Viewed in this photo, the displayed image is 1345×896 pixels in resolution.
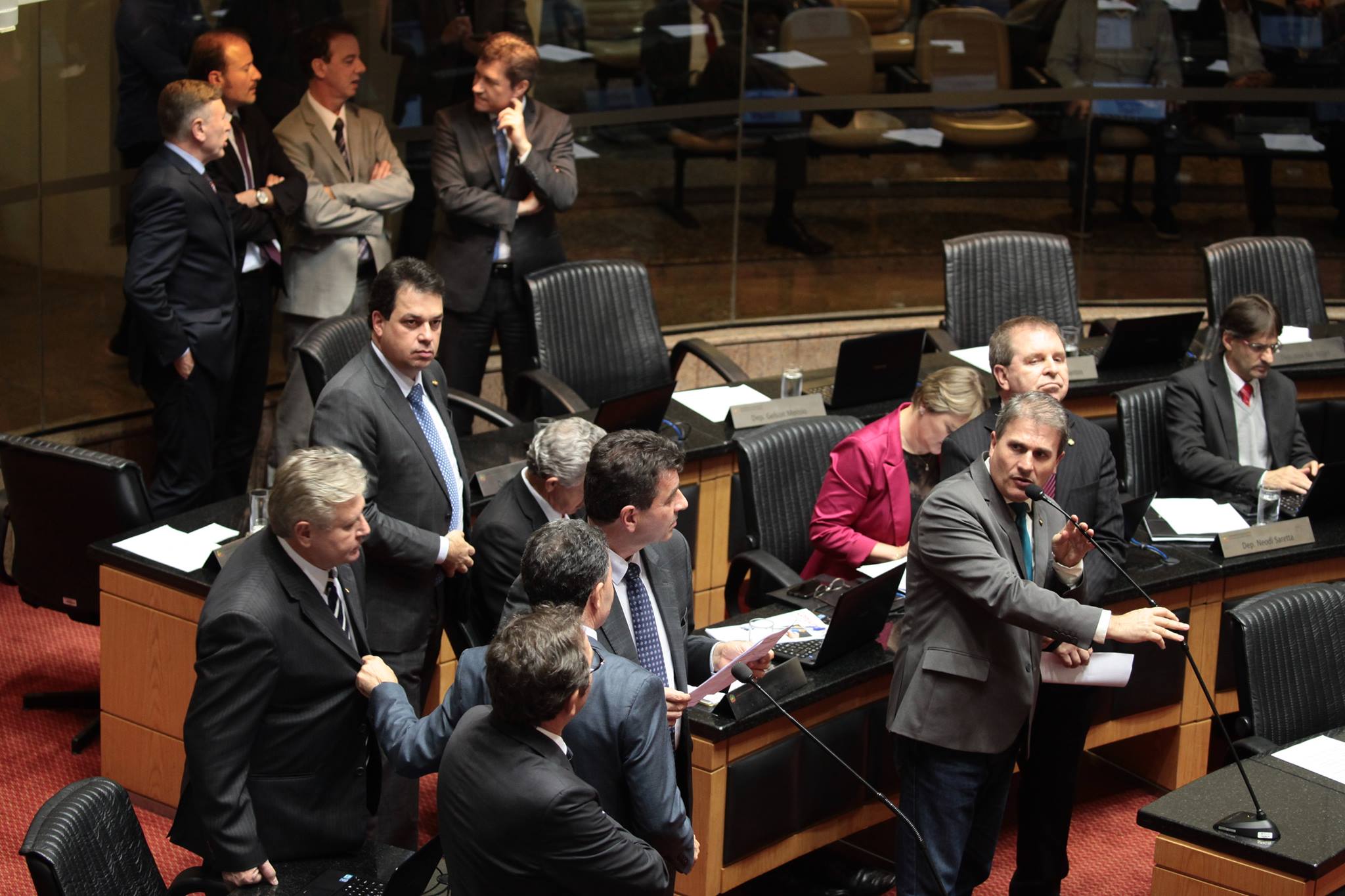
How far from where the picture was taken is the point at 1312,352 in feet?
20.2

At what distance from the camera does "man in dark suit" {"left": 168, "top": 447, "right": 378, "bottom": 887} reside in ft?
9.89

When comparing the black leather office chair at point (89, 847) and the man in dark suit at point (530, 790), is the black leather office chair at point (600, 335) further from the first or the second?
the man in dark suit at point (530, 790)

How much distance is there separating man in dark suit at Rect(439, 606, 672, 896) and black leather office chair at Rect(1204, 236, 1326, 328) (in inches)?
188

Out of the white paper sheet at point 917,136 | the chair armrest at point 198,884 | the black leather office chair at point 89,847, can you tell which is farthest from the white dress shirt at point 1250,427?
the black leather office chair at point 89,847

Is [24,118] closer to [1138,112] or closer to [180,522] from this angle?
[180,522]

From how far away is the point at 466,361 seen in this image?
19.5 feet

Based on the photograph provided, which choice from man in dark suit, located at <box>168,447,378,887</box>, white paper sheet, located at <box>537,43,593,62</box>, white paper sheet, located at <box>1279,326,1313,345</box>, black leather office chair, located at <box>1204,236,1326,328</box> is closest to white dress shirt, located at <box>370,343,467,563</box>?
man in dark suit, located at <box>168,447,378,887</box>

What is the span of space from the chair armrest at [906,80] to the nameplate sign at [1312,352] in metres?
2.35

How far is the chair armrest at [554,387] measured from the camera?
540 centimetres

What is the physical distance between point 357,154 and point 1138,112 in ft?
13.6

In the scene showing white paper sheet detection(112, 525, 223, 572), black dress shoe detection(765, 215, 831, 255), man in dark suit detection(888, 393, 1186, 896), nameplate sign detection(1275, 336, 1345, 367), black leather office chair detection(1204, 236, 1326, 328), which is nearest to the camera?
man in dark suit detection(888, 393, 1186, 896)

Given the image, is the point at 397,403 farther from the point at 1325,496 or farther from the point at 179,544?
the point at 1325,496

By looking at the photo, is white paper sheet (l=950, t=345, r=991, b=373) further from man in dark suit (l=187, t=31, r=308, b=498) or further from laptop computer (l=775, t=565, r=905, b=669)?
man in dark suit (l=187, t=31, r=308, b=498)

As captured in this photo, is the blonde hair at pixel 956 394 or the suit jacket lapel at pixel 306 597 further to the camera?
the blonde hair at pixel 956 394
